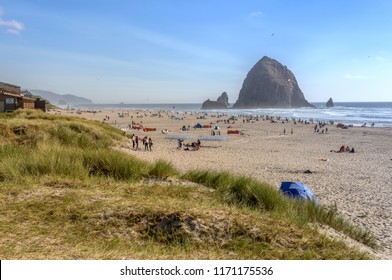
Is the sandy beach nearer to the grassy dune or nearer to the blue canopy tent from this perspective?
the blue canopy tent

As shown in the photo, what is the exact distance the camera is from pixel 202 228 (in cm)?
434

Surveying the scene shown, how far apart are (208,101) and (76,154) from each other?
162 meters

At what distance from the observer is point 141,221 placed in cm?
445

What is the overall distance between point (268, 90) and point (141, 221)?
581 feet

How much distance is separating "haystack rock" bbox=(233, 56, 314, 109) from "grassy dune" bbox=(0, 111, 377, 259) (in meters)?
168

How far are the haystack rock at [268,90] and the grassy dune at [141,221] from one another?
168m

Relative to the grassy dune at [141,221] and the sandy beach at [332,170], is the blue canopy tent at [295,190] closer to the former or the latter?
the sandy beach at [332,170]

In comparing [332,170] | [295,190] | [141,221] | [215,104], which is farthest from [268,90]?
[141,221]

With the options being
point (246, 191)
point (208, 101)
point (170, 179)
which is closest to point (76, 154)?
point (170, 179)

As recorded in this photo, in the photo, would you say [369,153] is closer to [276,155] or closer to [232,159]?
[276,155]

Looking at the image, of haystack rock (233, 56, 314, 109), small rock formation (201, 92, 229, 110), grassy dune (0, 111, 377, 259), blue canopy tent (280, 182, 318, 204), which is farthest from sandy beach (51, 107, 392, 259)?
haystack rock (233, 56, 314, 109)

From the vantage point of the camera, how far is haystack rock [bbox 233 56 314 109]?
174 m

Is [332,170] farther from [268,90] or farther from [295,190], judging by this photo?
[268,90]

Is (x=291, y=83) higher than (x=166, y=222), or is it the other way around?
(x=291, y=83)
